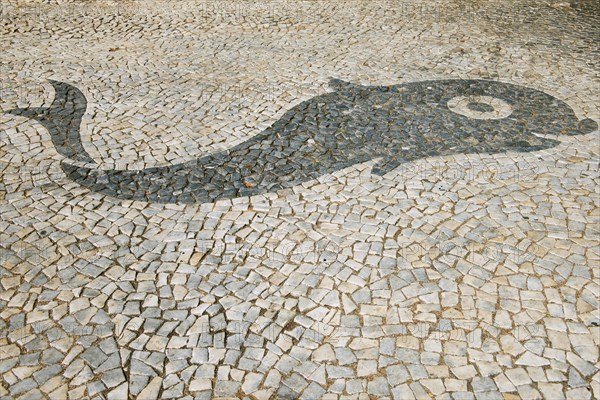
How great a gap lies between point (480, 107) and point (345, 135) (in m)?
2.10

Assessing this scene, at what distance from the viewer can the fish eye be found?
8.17 m

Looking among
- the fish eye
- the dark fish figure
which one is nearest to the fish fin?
the dark fish figure

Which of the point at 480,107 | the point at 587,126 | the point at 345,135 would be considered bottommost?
the point at 587,126

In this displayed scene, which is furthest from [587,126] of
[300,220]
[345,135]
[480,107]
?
[300,220]

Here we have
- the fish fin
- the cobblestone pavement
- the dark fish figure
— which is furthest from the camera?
the fish fin

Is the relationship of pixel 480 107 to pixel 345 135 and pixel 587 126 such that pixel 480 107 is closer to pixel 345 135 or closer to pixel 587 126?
pixel 587 126

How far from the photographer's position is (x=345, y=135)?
25.2 ft

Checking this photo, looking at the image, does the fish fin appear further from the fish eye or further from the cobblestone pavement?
the fish eye

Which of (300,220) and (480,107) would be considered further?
(480,107)

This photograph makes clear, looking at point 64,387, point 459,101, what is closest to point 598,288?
point 459,101

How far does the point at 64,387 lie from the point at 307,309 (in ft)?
6.46

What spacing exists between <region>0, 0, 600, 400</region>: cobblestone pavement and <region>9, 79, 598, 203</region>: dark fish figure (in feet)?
0.13

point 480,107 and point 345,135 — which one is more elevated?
point 345,135

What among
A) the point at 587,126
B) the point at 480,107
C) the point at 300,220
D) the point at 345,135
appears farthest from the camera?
the point at 480,107
